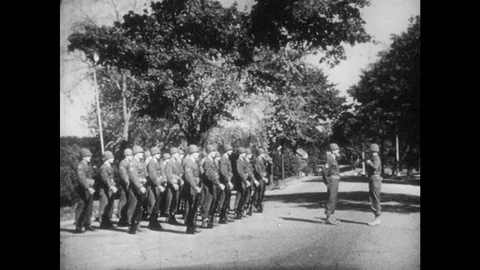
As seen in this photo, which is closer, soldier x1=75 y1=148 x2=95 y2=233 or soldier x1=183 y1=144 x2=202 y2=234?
soldier x1=75 y1=148 x2=95 y2=233

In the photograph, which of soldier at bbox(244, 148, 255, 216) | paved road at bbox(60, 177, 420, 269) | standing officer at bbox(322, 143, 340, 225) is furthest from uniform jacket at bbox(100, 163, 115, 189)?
standing officer at bbox(322, 143, 340, 225)

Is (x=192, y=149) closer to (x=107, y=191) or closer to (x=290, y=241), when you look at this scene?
(x=107, y=191)

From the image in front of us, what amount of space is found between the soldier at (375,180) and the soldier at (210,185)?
2.00 meters

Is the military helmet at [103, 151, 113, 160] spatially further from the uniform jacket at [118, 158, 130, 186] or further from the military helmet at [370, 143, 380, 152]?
the military helmet at [370, 143, 380, 152]

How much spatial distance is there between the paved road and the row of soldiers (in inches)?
9.5

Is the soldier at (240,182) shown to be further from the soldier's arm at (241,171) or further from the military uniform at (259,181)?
the military uniform at (259,181)

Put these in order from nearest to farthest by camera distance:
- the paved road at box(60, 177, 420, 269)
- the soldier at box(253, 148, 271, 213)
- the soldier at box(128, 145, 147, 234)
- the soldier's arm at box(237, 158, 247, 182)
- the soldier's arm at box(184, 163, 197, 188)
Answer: the paved road at box(60, 177, 420, 269)
the soldier at box(128, 145, 147, 234)
the soldier at box(253, 148, 271, 213)
the soldier's arm at box(184, 163, 197, 188)
the soldier's arm at box(237, 158, 247, 182)

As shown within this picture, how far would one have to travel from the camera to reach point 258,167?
19.6 ft

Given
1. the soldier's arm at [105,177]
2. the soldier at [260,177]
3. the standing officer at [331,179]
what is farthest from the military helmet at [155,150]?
the standing officer at [331,179]

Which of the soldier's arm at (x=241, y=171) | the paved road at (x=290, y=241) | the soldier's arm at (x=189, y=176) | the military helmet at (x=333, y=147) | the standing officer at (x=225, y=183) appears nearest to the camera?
the paved road at (x=290, y=241)

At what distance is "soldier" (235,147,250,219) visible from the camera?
231 inches

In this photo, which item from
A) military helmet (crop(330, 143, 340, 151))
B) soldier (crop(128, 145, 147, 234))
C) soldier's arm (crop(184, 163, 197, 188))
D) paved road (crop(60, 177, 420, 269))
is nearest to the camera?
paved road (crop(60, 177, 420, 269))

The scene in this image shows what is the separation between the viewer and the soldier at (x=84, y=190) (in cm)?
541
